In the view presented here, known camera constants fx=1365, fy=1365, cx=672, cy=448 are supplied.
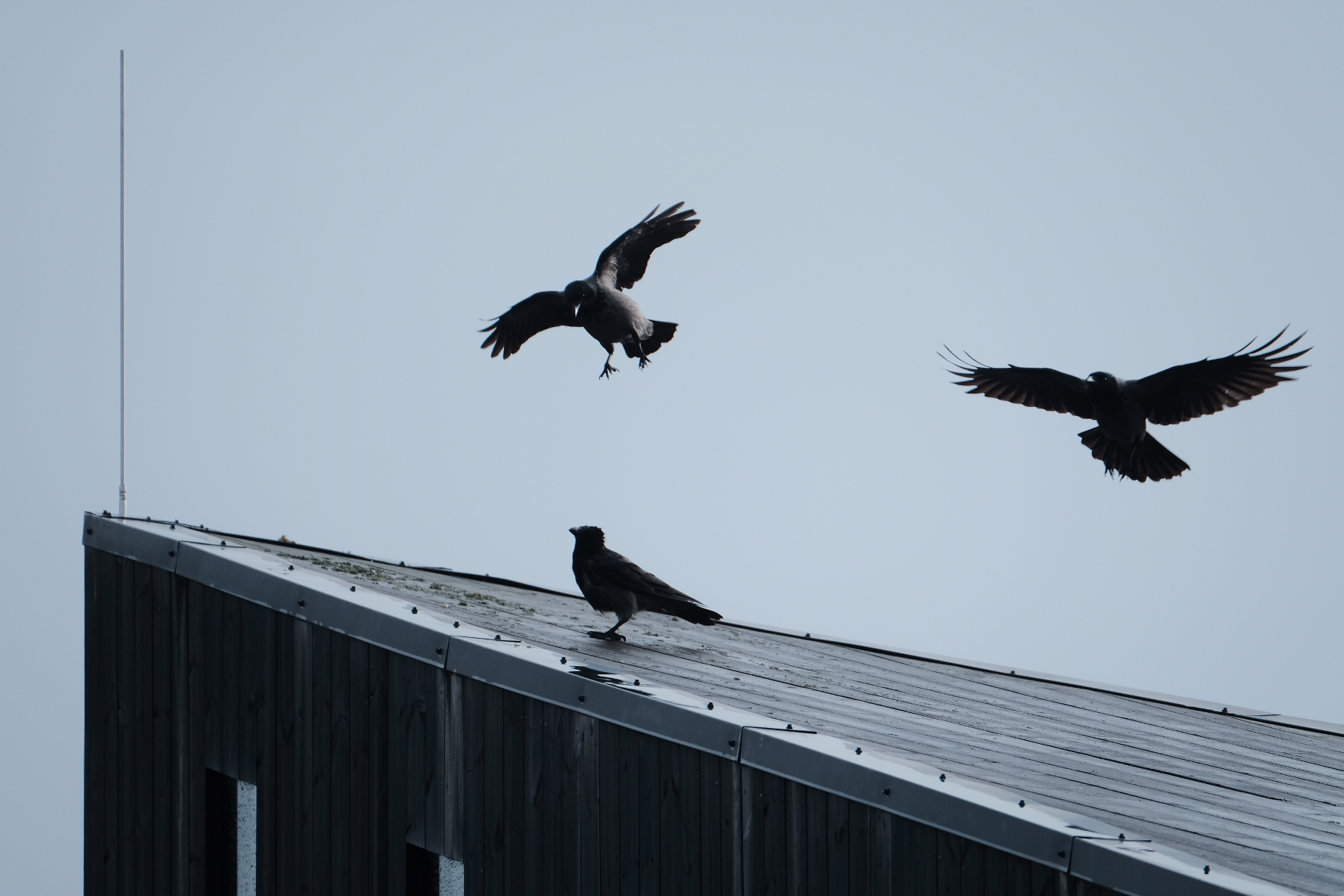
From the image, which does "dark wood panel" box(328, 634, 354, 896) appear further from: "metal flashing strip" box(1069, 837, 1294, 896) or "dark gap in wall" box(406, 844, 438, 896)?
"metal flashing strip" box(1069, 837, 1294, 896)

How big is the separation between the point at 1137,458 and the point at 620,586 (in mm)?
3782

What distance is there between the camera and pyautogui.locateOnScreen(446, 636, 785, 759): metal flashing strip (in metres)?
4.63

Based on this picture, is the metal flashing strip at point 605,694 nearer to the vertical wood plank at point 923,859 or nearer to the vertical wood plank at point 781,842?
the vertical wood plank at point 781,842

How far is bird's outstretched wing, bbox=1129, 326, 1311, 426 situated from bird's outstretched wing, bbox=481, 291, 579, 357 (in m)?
3.70

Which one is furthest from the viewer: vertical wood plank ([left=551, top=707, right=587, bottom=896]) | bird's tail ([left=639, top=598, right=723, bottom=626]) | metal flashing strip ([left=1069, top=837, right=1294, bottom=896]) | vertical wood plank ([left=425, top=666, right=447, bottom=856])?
bird's tail ([left=639, top=598, right=723, bottom=626])

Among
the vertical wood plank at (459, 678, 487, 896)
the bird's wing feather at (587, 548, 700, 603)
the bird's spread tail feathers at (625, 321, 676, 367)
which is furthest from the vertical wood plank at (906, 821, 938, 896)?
the bird's spread tail feathers at (625, 321, 676, 367)

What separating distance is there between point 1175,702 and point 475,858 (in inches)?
178

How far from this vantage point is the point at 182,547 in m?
6.80

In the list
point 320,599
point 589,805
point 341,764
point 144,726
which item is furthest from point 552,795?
point 144,726

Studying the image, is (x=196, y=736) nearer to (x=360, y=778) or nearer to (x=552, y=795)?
(x=360, y=778)

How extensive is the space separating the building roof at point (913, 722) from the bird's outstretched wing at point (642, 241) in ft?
7.88

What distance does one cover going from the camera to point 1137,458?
8.56m

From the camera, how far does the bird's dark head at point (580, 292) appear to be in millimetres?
8586

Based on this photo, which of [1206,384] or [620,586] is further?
[1206,384]
